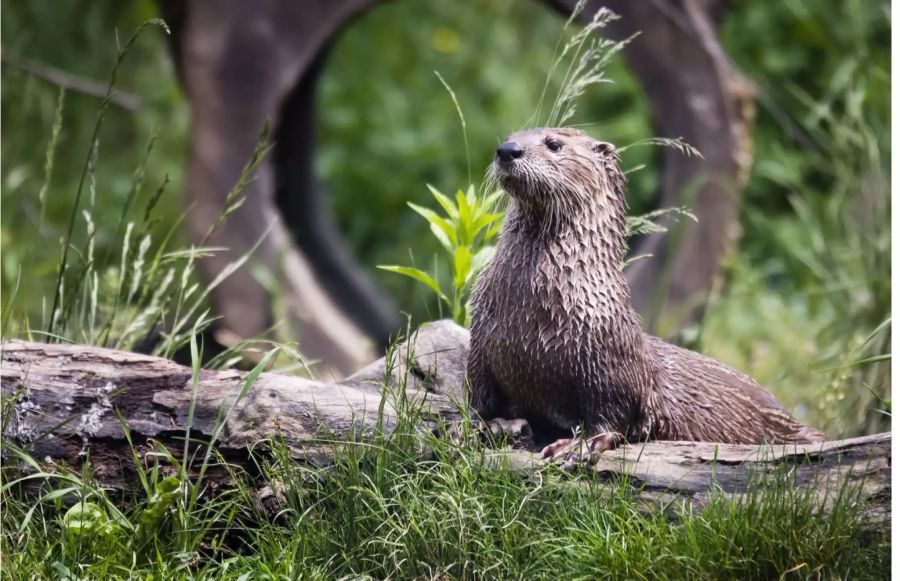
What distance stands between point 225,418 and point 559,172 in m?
0.90

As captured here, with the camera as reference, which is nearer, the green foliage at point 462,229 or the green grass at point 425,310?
the green grass at point 425,310

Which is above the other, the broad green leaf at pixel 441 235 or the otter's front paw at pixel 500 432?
the broad green leaf at pixel 441 235

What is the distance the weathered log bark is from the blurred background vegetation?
1.20 meters

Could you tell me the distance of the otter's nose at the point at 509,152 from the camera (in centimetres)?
273

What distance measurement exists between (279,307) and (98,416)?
6.25 ft

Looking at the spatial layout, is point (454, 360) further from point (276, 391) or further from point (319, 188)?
point (319, 188)

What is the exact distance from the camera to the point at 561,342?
273 centimetres

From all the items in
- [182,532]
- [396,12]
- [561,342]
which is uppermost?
[396,12]

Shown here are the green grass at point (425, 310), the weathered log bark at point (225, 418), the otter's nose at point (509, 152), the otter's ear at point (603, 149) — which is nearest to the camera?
the green grass at point (425, 310)

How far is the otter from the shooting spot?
2736mm

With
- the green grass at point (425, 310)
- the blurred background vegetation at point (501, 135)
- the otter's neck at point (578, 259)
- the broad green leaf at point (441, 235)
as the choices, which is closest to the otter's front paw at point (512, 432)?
the green grass at point (425, 310)

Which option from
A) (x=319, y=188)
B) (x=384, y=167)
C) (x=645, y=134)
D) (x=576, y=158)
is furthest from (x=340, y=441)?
(x=384, y=167)

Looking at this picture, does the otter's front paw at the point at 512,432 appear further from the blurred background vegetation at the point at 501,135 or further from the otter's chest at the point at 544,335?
the blurred background vegetation at the point at 501,135

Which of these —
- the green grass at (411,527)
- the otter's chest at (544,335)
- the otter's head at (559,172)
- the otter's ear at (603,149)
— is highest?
the otter's ear at (603,149)
